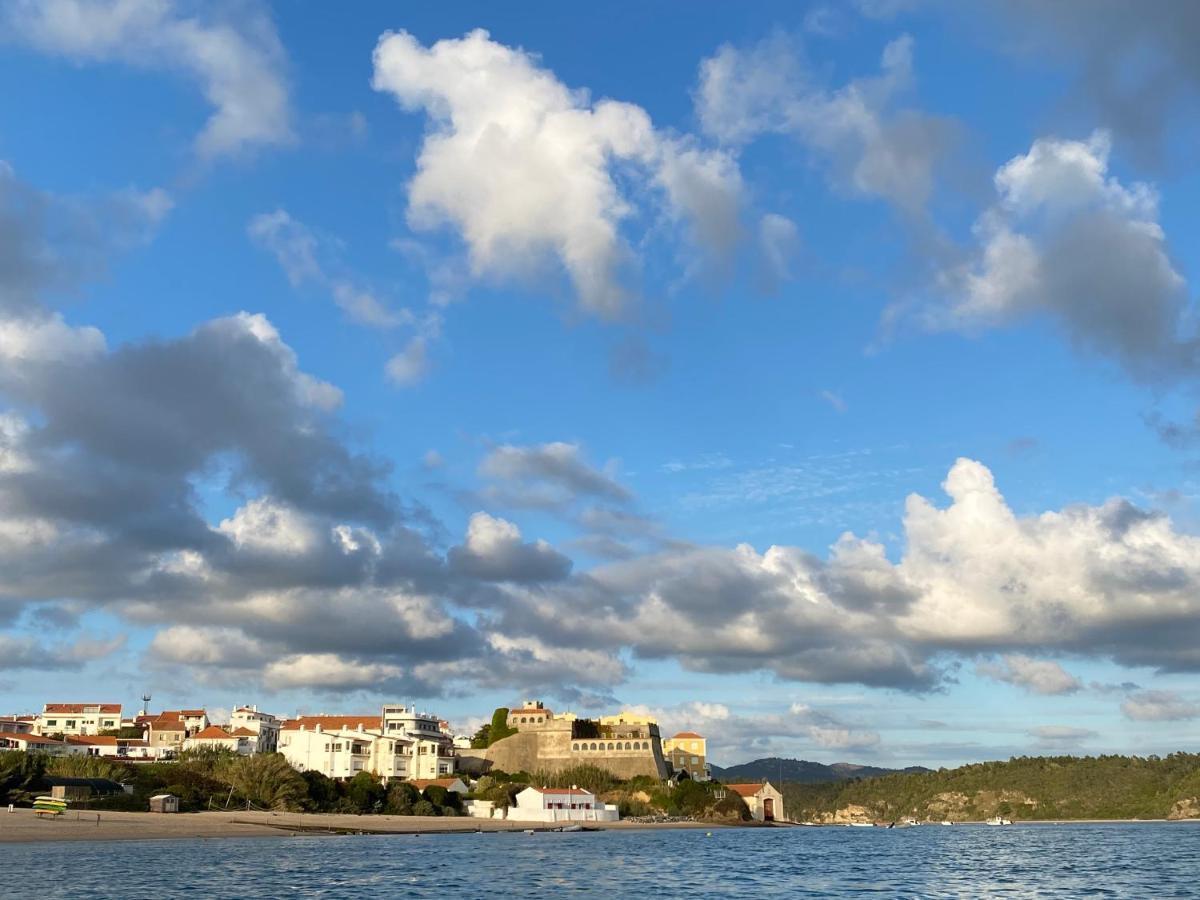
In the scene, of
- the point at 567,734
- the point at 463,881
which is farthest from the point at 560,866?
the point at 567,734

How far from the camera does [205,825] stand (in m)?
92.3

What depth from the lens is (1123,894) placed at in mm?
55906

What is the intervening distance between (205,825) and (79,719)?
120 meters

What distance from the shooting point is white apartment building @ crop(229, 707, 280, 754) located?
168250 mm

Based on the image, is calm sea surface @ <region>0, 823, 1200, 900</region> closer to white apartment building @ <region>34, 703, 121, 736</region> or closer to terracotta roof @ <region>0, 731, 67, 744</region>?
terracotta roof @ <region>0, 731, 67, 744</region>

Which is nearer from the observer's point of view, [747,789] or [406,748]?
[406,748]

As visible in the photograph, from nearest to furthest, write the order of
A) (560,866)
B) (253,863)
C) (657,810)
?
(253,863), (560,866), (657,810)

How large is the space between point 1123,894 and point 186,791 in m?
88.9

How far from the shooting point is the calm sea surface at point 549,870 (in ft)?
167

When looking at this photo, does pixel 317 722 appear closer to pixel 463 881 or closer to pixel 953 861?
pixel 953 861

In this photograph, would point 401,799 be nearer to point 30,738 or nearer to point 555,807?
point 555,807

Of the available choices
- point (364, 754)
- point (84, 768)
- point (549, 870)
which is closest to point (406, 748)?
point (364, 754)

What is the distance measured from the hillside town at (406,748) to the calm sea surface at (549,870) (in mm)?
45946

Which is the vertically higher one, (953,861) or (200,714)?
(200,714)
